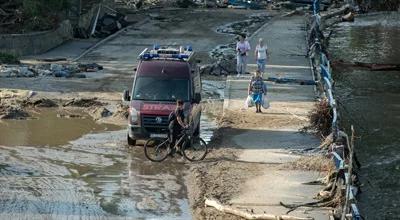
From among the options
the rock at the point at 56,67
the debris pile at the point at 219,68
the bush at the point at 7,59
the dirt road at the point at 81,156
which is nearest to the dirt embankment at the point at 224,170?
the dirt road at the point at 81,156

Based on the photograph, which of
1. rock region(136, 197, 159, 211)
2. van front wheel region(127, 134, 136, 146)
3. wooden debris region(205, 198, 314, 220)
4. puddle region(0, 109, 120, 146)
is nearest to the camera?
wooden debris region(205, 198, 314, 220)

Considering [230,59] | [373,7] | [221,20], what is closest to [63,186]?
[230,59]

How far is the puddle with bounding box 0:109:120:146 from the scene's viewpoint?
907 inches

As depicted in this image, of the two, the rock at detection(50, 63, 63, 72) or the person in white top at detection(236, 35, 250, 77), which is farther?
the rock at detection(50, 63, 63, 72)

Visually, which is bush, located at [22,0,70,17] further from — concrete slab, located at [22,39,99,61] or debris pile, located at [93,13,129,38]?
debris pile, located at [93,13,129,38]

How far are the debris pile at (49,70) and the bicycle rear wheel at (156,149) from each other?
12.3 meters

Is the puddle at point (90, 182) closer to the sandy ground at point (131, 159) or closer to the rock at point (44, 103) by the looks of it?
the sandy ground at point (131, 159)

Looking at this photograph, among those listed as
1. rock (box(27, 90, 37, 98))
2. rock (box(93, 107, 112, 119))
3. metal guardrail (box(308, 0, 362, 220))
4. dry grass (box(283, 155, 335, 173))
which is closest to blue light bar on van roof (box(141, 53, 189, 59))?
rock (box(93, 107, 112, 119))

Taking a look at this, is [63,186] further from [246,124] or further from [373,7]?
[373,7]

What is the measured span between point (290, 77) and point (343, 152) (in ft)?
45.0

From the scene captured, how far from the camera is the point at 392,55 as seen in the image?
149ft

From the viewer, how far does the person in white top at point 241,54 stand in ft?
107

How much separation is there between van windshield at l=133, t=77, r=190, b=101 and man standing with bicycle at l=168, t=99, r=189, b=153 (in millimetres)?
1270

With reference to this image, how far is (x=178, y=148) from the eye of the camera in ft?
68.8
